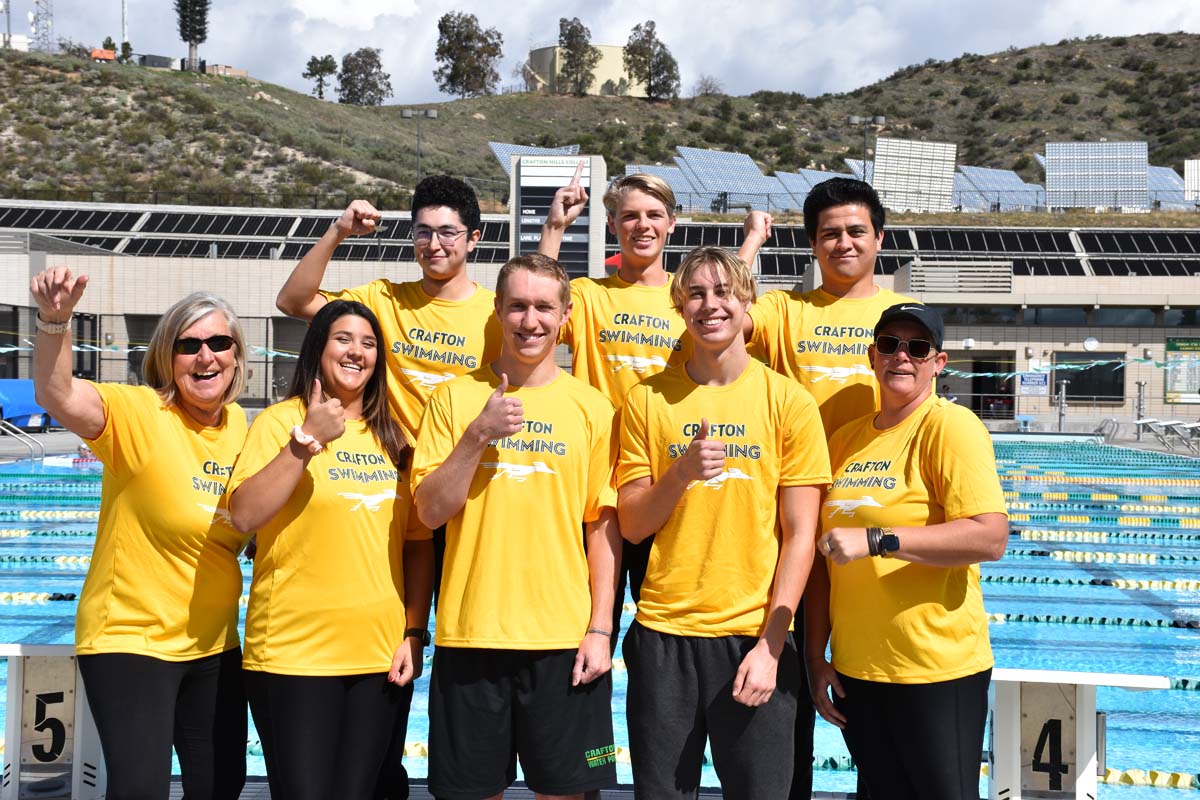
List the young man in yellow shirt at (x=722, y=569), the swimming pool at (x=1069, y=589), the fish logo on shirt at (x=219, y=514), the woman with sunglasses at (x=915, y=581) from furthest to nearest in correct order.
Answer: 1. the swimming pool at (x=1069, y=589)
2. the fish logo on shirt at (x=219, y=514)
3. the young man in yellow shirt at (x=722, y=569)
4. the woman with sunglasses at (x=915, y=581)

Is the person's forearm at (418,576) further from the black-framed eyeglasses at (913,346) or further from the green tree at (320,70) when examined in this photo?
the green tree at (320,70)

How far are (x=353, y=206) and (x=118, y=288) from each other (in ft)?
92.7

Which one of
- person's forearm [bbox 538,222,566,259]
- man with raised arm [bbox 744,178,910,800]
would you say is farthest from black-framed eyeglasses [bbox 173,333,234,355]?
man with raised arm [bbox 744,178,910,800]

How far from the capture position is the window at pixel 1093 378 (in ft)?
89.6

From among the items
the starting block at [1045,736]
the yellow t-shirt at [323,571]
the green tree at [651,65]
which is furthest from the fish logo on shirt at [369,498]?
the green tree at [651,65]

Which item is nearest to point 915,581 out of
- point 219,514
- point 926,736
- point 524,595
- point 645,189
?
point 926,736

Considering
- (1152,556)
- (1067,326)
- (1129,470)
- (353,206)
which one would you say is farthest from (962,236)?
(353,206)

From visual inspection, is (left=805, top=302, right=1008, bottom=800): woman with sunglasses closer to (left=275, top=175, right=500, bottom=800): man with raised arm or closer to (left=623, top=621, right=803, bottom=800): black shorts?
(left=623, top=621, right=803, bottom=800): black shorts

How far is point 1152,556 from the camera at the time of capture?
29.7 ft

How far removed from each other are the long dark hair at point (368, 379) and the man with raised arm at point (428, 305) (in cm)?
28

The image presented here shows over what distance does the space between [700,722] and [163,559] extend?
140cm

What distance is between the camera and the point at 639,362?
3.00 meters

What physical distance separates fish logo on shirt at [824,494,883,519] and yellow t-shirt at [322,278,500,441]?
1081 millimetres

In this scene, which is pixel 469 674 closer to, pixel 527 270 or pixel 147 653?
pixel 147 653
